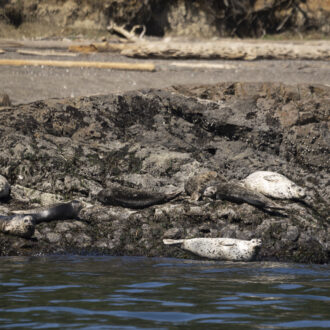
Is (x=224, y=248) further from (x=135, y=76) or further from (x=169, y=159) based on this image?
(x=135, y=76)

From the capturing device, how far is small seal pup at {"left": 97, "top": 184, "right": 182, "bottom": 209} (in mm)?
8602

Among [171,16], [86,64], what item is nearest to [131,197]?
[86,64]

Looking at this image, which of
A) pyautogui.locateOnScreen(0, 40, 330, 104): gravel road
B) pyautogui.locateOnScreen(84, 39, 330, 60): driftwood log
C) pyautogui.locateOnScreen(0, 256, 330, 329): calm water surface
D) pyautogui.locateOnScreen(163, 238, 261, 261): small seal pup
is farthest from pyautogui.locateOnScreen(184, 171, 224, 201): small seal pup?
pyautogui.locateOnScreen(84, 39, 330, 60): driftwood log

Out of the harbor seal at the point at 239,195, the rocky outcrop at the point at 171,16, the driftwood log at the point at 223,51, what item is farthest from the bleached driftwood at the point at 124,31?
the harbor seal at the point at 239,195

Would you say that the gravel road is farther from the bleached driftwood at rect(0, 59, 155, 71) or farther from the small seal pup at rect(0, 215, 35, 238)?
the small seal pup at rect(0, 215, 35, 238)

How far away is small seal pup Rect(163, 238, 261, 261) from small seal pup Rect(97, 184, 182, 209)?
1102 mm

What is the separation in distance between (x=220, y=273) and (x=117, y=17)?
746 inches

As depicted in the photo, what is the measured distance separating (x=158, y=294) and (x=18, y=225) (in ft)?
9.13

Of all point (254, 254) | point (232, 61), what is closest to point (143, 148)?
point (254, 254)

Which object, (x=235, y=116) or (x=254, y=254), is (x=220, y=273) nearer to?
(x=254, y=254)

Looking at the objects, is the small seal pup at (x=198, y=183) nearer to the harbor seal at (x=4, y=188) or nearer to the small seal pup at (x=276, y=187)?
the small seal pup at (x=276, y=187)

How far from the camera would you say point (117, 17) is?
80.3 feet

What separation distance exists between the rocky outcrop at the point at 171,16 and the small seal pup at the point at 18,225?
51.5 ft

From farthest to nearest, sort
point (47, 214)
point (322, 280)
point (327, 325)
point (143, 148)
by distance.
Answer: point (143, 148) → point (47, 214) → point (322, 280) → point (327, 325)
